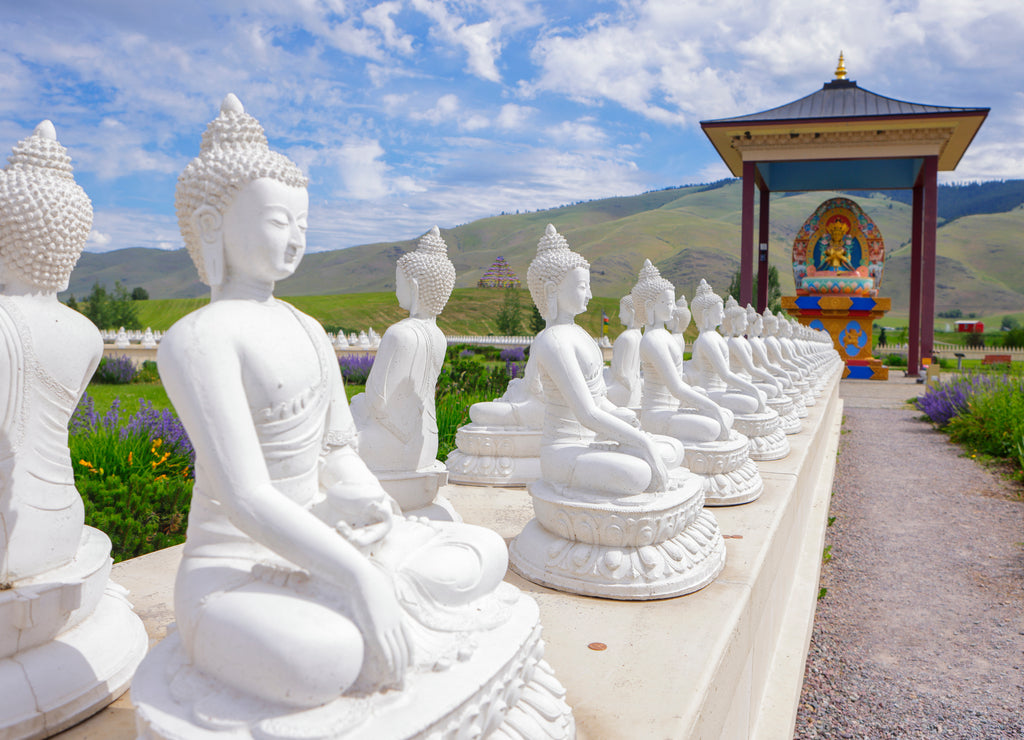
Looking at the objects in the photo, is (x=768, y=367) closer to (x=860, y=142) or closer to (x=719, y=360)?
(x=719, y=360)

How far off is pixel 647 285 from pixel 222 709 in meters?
3.75

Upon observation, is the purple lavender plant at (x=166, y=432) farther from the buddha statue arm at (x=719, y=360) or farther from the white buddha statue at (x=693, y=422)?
the buddha statue arm at (x=719, y=360)

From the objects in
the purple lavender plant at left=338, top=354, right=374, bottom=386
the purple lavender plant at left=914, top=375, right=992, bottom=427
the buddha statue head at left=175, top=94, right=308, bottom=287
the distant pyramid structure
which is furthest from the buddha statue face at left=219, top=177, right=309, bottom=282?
the distant pyramid structure

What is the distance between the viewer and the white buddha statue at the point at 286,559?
5.08 feet

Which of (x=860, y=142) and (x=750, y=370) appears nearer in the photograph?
(x=750, y=370)

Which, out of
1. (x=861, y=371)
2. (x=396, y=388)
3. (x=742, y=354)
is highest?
(x=742, y=354)

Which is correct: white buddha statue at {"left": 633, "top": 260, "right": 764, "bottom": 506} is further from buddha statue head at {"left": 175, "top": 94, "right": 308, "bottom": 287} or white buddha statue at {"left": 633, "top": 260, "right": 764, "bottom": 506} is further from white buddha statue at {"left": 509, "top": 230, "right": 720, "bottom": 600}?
buddha statue head at {"left": 175, "top": 94, "right": 308, "bottom": 287}

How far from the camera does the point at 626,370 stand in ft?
15.3

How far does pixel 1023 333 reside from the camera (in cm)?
3809

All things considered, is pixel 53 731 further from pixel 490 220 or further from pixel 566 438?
pixel 490 220

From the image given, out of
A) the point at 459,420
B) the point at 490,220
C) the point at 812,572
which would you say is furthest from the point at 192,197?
the point at 490,220

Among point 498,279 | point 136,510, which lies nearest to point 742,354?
point 136,510

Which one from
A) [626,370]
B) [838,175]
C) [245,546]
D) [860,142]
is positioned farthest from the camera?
[838,175]

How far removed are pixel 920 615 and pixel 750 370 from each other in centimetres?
267
